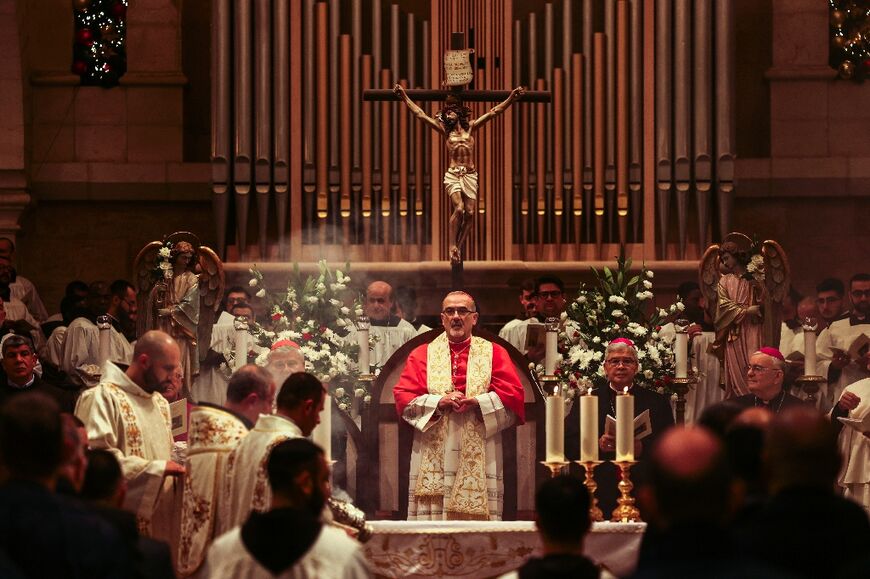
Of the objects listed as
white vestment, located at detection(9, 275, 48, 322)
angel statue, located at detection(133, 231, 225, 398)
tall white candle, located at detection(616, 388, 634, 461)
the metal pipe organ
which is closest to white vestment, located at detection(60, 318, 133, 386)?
angel statue, located at detection(133, 231, 225, 398)

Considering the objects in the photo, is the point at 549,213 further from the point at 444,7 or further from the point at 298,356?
the point at 298,356

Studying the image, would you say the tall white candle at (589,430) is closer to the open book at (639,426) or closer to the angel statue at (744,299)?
the open book at (639,426)

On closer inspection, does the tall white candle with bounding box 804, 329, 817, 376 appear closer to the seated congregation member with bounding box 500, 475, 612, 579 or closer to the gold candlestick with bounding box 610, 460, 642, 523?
the gold candlestick with bounding box 610, 460, 642, 523

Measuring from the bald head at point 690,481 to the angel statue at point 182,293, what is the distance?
7.01 meters

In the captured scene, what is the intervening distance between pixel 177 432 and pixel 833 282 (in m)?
5.63

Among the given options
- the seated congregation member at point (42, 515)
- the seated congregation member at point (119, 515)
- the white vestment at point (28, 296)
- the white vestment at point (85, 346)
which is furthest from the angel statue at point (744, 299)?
the seated congregation member at point (42, 515)

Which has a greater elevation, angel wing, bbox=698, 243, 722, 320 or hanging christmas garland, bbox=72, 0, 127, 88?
hanging christmas garland, bbox=72, 0, 127, 88

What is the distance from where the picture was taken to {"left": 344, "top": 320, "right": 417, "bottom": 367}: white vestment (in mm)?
11698

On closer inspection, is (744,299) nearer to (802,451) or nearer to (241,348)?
(241,348)

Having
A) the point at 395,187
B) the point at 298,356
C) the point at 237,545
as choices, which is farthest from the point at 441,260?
the point at 237,545

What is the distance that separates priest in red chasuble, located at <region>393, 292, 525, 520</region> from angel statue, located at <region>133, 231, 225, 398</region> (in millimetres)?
2038

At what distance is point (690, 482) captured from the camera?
410cm

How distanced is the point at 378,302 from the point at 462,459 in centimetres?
273

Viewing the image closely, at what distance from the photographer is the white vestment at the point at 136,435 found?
24.9 ft
